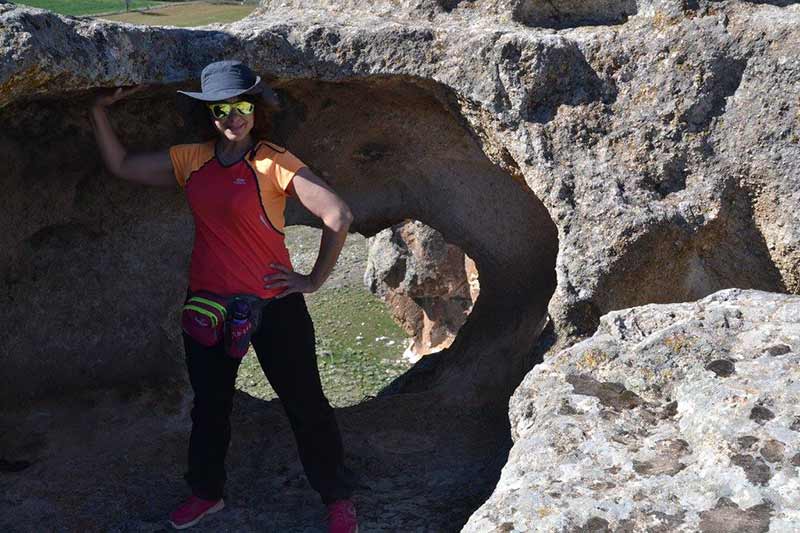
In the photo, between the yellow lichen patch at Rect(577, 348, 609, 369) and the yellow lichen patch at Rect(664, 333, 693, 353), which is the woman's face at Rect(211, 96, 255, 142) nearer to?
the yellow lichen patch at Rect(577, 348, 609, 369)

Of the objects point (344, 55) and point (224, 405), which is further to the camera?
point (344, 55)

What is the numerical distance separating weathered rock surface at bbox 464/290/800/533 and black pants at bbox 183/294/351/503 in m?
0.86

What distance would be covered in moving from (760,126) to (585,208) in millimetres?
749

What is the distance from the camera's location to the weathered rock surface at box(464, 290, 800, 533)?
252 centimetres

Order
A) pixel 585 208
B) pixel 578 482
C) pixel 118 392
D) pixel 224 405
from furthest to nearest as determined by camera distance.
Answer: pixel 118 392
pixel 585 208
pixel 224 405
pixel 578 482

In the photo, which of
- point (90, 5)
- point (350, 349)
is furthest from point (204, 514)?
point (350, 349)

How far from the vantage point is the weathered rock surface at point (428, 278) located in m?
9.96

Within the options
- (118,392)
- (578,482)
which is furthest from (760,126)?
(118,392)

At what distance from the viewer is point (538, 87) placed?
13.8ft

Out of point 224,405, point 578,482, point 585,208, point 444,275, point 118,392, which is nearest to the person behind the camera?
point 578,482

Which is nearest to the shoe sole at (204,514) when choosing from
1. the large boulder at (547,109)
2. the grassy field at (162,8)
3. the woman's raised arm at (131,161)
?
the woman's raised arm at (131,161)

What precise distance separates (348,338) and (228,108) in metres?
6.66

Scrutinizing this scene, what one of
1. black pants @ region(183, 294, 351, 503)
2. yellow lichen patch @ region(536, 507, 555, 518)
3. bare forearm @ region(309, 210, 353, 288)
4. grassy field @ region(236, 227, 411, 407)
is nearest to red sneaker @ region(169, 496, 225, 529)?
black pants @ region(183, 294, 351, 503)

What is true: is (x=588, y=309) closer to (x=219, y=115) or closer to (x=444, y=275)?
(x=219, y=115)
